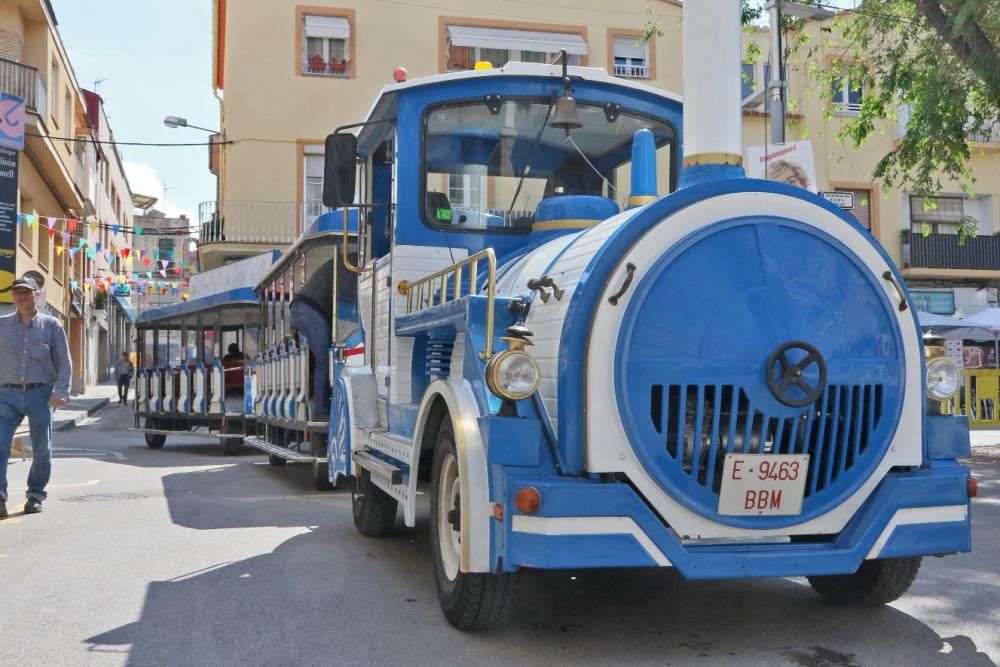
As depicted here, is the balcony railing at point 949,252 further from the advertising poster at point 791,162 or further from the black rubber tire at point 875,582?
the black rubber tire at point 875,582

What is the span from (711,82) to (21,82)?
74.5ft

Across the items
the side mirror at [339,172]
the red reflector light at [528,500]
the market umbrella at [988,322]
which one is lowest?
the red reflector light at [528,500]

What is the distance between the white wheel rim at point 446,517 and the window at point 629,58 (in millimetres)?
24533

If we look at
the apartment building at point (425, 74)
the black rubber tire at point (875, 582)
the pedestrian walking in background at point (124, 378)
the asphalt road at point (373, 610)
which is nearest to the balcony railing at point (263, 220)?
the apartment building at point (425, 74)

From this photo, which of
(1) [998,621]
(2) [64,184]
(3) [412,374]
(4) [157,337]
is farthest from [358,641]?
(2) [64,184]

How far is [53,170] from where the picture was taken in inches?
1042

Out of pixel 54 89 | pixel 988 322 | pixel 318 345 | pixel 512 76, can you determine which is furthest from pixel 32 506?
pixel 54 89

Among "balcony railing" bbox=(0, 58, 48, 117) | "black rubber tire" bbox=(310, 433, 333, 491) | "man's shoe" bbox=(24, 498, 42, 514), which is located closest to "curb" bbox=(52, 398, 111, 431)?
"balcony railing" bbox=(0, 58, 48, 117)

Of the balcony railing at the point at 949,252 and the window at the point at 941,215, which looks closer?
the balcony railing at the point at 949,252

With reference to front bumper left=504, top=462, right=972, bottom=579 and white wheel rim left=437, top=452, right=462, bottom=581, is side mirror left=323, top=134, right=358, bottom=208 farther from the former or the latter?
front bumper left=504, top=462, right=972, bottom=579

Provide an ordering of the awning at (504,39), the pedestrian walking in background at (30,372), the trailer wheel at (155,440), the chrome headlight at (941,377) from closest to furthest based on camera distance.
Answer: the chrome headlight at (941,377) < the pedestrian walking in background at (30,372) < the trailer wheel at (155,440) < the awning at (504,39)

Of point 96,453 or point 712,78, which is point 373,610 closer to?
point 712,78

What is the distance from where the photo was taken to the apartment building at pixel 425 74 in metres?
25.5

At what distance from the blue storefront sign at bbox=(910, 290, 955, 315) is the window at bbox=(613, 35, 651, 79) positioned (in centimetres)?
947
